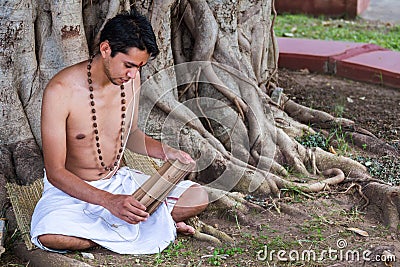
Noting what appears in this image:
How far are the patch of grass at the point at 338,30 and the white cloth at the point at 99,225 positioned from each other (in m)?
5.02

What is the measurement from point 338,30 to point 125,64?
590 cm

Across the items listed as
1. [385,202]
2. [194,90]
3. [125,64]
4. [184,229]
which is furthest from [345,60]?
[125,64]

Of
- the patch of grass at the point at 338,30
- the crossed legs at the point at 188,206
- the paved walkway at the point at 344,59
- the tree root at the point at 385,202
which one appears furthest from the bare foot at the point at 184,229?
the patch of grass at the point at 338,30

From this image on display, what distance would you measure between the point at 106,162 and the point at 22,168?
21.0 inches

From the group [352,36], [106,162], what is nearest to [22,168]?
[106,162]

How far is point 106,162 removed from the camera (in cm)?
402

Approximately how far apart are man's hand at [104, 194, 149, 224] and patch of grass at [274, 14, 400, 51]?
17.4 ft

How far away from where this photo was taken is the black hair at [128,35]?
3545 millimetres

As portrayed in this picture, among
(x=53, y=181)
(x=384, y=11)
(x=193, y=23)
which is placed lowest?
(x=384, y=11)

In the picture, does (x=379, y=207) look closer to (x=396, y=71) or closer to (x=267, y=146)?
(x=267, y=146)

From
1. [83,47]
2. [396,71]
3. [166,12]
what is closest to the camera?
[83,47]

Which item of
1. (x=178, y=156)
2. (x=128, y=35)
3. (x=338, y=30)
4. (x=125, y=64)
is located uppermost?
(x=128, y=35)

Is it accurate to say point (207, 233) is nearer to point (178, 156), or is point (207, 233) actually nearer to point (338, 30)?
point (178, 156)

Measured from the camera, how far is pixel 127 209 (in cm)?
352
